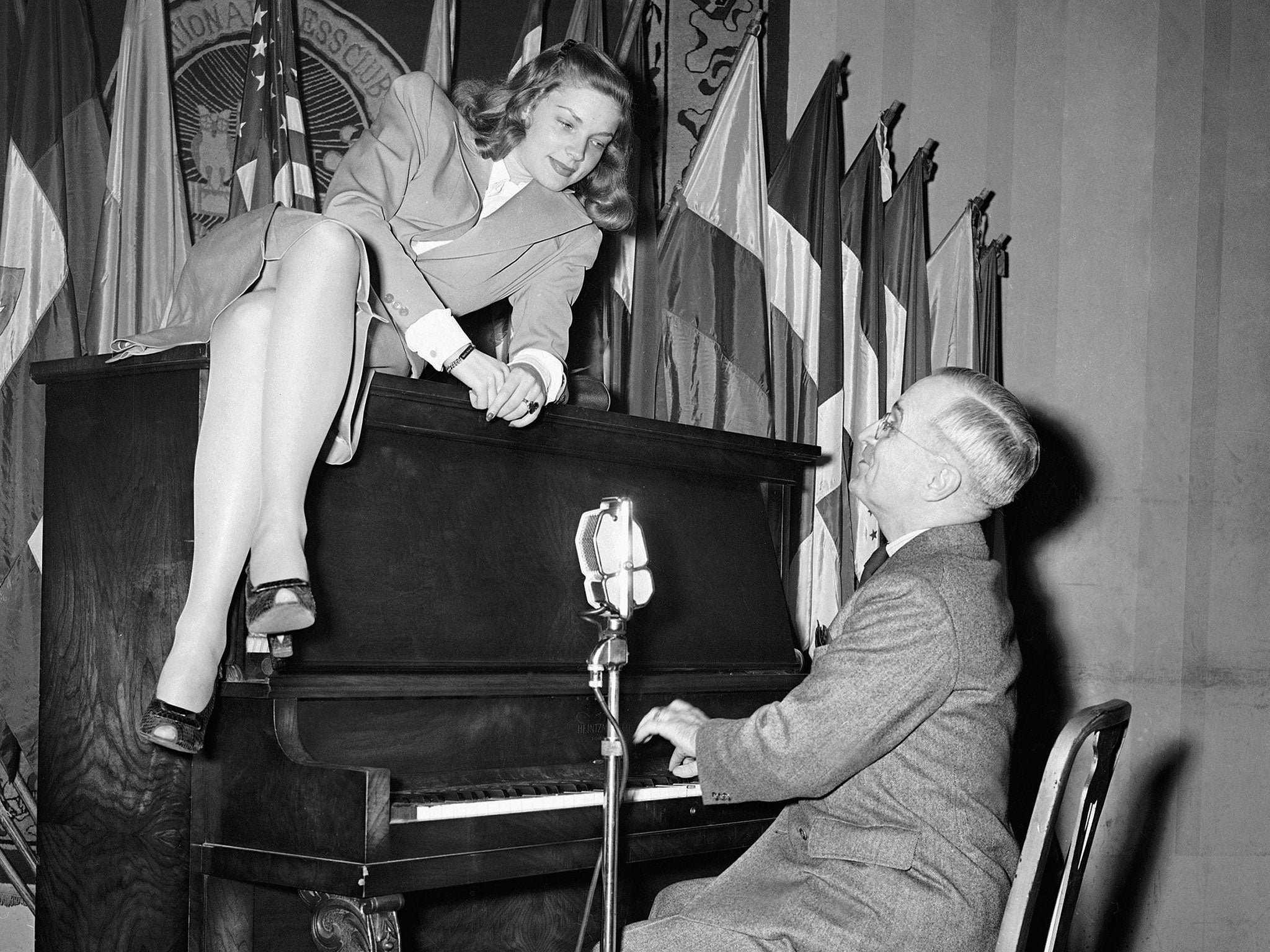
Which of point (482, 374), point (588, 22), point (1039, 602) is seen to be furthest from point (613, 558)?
point (1039, 602)

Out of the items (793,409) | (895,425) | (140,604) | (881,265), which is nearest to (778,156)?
(881,265)

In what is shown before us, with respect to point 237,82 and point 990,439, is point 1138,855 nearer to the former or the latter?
point 990,439

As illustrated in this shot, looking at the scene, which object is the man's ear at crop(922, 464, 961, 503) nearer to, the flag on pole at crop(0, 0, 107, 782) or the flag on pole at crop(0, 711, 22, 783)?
the flag on pole at crop(0, 0, 107, 782)

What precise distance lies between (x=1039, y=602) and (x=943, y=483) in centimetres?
360

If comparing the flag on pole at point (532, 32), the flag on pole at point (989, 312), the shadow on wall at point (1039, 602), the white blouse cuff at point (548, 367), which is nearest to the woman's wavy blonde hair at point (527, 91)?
the white blouse cuff at point (548, 367)

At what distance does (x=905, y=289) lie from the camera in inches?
205

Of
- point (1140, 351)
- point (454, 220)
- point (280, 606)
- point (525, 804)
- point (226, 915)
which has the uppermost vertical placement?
point (1140, 351)

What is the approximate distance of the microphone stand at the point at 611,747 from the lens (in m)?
1.78

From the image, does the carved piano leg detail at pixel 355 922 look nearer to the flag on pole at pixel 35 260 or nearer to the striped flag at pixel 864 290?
the flag on pole at pixel 35 260

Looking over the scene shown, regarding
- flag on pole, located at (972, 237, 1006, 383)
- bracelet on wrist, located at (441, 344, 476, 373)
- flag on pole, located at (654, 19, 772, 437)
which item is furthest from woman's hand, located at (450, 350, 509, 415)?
flag on pole, located at (972, 237, 1006, 383)

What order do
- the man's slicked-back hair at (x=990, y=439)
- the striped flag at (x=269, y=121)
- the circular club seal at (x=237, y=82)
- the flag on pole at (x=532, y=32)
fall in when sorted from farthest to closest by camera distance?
1. the flag on pole at (x=532, y=32)
2. the circular club seal at (x=237, y=82)
3. the striped flag at (x=269, y=121)
4. the man's slicked-back hair at (x=990, y=439)

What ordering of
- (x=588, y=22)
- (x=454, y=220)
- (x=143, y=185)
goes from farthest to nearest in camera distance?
(x=588, y=22) → (x=143, y=185) → (x=454, y=220)

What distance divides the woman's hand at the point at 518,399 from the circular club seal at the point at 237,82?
75.9 inches

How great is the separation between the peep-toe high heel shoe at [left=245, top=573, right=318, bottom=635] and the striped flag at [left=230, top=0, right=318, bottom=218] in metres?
2.15
